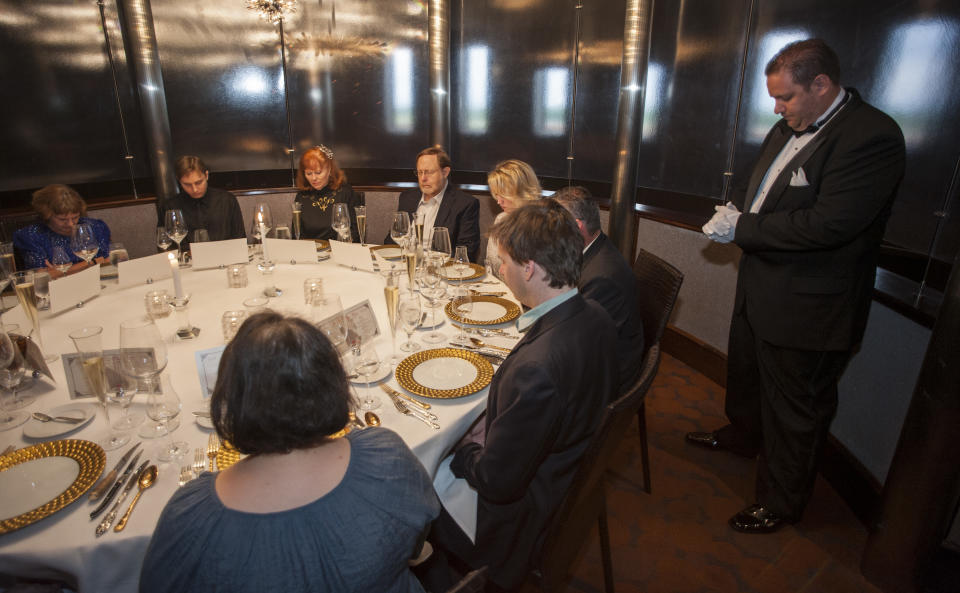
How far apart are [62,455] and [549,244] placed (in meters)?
1.38

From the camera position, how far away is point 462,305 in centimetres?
219

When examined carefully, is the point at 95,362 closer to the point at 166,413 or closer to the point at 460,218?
the point at 166,413

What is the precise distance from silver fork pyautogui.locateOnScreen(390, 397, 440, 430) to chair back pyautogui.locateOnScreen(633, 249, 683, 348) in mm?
1152

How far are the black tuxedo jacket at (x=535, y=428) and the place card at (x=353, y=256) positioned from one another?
1.49 m

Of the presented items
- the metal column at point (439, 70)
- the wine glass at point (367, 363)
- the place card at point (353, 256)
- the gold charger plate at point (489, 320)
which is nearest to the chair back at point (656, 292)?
the gold charger plate at point (489, 320)

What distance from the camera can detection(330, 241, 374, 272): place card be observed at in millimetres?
2797

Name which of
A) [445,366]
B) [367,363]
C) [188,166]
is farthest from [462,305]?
[188,166]

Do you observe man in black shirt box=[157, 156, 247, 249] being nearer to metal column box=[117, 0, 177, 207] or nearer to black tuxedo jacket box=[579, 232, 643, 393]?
metal column box=[117, 0, 177, 207]

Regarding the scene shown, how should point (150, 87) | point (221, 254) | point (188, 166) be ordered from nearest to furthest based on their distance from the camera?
1. point (221, 254)
2. point (188, 166)
3. point (150, 87)

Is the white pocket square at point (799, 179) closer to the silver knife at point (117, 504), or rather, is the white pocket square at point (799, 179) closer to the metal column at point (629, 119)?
the metal column at point (629, 119)

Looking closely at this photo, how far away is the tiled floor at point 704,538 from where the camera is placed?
208 centimetres

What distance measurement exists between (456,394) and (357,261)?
1467 mm

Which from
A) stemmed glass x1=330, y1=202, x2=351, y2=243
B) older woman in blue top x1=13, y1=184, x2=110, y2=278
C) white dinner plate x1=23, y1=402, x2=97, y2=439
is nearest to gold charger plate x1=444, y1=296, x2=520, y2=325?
stemmed glass x1=330, y1=202, x2=351, y2=243

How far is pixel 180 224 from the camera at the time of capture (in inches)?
107
